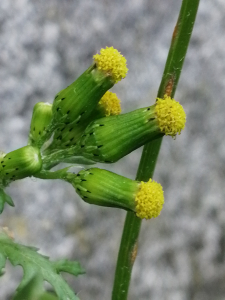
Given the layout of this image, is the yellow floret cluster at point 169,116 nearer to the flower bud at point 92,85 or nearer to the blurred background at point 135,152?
the flower bud at point 92,85

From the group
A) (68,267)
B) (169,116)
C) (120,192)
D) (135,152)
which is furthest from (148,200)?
(135,152)

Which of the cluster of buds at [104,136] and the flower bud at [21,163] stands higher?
the cluster of buds at [104,136]

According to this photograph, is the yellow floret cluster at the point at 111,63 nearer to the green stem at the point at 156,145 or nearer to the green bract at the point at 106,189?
the green stem at the point at 156,145

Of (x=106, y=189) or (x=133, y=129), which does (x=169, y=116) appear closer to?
(x=133, y=129)

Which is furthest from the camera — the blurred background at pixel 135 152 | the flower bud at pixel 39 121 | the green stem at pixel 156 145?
the blurred background at pixel 135 152

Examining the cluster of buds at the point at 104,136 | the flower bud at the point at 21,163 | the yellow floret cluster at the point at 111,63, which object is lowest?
the flower bud at the point at 21,163

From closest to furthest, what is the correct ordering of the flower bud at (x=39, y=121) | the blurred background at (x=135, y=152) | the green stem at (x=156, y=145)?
the green stem at (x=156, y=145)
the flower bud at (x=39, y=121)
the blurred background at (x=135, y=152)

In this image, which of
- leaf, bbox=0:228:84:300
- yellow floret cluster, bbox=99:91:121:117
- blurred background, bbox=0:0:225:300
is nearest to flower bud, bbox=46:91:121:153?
yellow floret cluster, bbox=99:91:121:117

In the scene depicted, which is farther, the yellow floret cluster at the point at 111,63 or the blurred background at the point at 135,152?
the blurred background at the point at 135,152

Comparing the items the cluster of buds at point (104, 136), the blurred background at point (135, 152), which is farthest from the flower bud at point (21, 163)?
the blurred background at point (135, 152)
